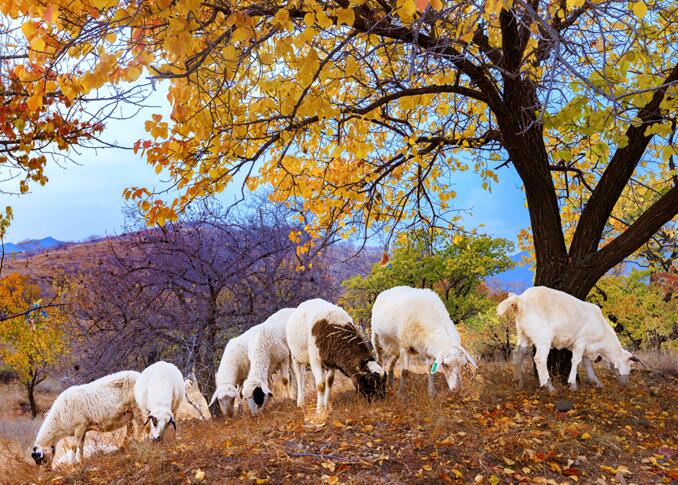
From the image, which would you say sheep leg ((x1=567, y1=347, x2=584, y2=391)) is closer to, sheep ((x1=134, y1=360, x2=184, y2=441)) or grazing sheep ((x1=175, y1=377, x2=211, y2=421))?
sheep ((x1=134, y1=360, x2=184, y2=441))

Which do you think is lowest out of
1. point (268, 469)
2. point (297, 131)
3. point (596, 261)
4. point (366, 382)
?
point (268, 469)

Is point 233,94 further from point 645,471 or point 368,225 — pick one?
point 645,471

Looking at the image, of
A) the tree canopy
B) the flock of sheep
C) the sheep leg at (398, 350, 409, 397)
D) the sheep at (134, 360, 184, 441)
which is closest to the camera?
the tree canopy

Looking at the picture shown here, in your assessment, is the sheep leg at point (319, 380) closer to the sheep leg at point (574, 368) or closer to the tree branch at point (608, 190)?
the sheep leg at point (574, 368)

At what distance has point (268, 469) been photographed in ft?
21.0

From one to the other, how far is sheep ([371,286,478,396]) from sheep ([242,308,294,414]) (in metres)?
2.36

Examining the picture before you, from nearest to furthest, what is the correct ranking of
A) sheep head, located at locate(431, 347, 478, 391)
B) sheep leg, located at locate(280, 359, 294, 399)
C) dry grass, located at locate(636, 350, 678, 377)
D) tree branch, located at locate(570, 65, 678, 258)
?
sheep head, located at locate(431, 347, 478, 391)
tree branch, located at locate(570, 65, 678, 258)
sheep leg, located at locate(280, 359, 294, 399)
dry grass, located at locate(636, 350, 678, 377)

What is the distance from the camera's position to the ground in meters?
6.42

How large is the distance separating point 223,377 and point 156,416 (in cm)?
255

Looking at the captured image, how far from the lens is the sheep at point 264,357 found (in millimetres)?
11297

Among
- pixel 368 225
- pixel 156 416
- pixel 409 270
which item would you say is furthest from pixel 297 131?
pixel 409 270

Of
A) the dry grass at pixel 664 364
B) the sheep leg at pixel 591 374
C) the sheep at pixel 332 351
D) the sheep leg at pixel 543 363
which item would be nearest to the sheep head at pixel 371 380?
the sheep at pixel 332 351

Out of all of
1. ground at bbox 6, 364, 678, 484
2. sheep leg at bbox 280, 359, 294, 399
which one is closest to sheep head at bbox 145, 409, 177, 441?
ground at bbox 6, 364, 678, 484

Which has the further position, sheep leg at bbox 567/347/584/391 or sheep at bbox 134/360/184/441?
sheep at bbox 134/360/184/441
